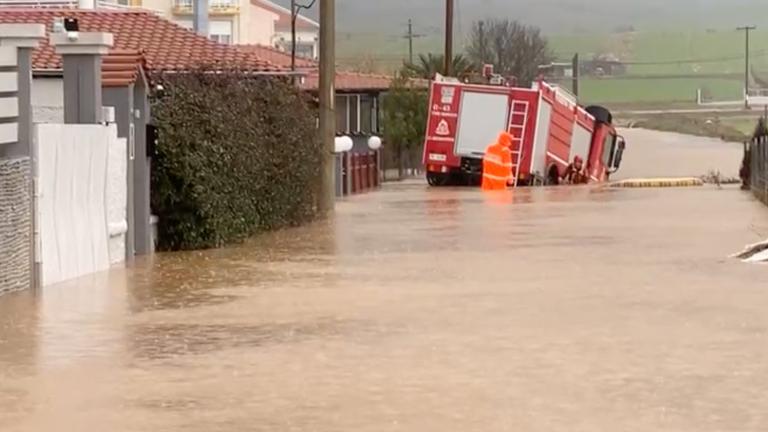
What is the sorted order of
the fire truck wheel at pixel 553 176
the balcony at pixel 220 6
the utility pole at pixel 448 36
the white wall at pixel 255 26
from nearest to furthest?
the fire truck wheel at pixel 553 176 < the utility pole at pixel 448 36 < the balcony at pixel 220 6 < the white wall at pixel 255 26

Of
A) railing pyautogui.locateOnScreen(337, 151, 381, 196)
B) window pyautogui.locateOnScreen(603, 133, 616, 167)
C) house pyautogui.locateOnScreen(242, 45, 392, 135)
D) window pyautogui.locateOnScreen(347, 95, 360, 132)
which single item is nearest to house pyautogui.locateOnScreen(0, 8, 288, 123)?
railing pyautogui.locateOnScreen(337, 151, 381, 196)

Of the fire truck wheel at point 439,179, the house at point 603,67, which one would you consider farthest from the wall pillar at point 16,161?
the house at point 603,67

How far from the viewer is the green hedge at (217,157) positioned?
23.2 m

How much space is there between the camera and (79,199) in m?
20.0

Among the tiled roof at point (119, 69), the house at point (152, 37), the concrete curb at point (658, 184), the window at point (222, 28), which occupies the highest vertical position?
the window at point (222, 28)

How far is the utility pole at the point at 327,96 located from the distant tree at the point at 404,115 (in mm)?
28564

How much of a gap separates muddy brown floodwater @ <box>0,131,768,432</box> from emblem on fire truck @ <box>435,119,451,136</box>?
22.6 metres

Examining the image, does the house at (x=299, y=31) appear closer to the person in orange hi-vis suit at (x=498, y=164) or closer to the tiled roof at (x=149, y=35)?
the person in orange hi-vis suit at (x=498, y=164)

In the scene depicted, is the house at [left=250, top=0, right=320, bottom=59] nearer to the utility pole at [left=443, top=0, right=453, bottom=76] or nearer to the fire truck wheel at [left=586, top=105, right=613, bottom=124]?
the utility pole at [left=443, top=0, right=453, bottom=76]

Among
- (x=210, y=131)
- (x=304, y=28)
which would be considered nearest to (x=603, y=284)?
(x=210, y=131)

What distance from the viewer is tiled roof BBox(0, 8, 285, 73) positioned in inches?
1164

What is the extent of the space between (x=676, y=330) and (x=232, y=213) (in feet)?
37.5

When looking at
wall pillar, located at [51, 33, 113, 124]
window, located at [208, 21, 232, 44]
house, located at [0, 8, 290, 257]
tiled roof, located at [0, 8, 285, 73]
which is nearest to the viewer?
wall pillar, located at [51, 33, 113, 124]

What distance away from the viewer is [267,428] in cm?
988
